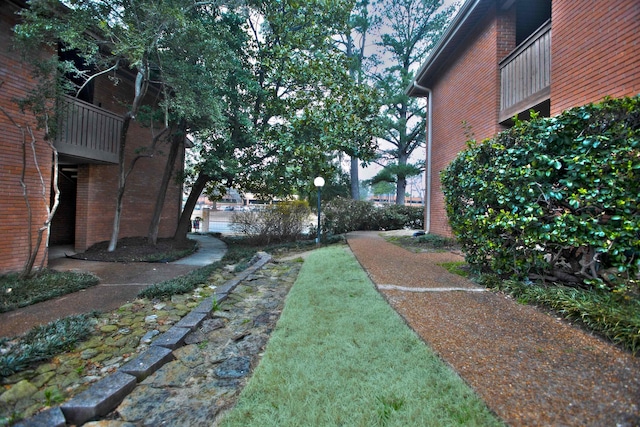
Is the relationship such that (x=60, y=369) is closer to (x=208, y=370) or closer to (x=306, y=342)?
(x=208, y=370)

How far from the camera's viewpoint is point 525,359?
2.15 meters

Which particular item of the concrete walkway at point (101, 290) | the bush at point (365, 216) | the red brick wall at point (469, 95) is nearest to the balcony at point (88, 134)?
the concrete walkway at point (101, 290)

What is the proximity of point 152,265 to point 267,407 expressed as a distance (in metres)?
6.46

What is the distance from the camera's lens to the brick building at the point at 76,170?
5.43 meters

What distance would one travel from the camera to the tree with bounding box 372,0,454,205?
17281 mm

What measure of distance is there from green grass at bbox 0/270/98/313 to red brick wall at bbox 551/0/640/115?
27.6 ft

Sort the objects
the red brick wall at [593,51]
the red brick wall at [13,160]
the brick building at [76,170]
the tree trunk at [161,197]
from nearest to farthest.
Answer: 1. the red brick wall at [593,51]
2. the red brick wall at [13,160]
3. the brick building at [76,170]
4. the tree trunk at [161,197]

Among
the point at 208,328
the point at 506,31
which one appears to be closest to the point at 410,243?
the point at 506,31

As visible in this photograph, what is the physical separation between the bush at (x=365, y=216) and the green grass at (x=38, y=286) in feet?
24.8

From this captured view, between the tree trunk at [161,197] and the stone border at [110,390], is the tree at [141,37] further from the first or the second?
the stone border at [110,390]

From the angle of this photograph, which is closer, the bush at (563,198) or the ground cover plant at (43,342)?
the ground cover plant at (43,342)

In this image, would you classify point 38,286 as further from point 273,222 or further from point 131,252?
point 273,222

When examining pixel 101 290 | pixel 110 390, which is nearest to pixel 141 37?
pixel 101 290

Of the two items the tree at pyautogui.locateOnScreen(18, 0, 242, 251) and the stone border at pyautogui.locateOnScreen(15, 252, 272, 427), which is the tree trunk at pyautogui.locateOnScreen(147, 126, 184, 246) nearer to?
the tree at pyautogui.locateOnScreen(18, 0, 242, 251)
